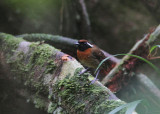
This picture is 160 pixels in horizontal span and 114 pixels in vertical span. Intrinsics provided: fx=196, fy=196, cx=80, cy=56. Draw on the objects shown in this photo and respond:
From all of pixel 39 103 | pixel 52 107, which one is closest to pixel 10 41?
pixel 39 103

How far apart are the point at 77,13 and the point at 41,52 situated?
3.20 metres

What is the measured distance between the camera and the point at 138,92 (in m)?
3.71

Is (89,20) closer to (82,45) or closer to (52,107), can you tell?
(82,45)

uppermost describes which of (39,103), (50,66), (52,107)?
(50,66)

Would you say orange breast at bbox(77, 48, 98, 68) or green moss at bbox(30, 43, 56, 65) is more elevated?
green moss at bbox(30, 43, 56, 65)

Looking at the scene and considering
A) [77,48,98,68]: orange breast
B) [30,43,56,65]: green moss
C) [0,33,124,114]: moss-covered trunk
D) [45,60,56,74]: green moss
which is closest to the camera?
[0,33,124,114]: moss-covered trunk

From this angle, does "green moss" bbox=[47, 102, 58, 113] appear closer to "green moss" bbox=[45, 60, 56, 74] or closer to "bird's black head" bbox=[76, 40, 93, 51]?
"green moss" bbox=[45, 60, 56, 74]

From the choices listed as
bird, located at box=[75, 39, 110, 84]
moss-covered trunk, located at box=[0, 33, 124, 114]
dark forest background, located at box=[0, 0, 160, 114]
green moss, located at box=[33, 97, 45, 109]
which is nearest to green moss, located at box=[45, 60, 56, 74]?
moss-covered trunk, located at box=[0, 33, 124, 114]

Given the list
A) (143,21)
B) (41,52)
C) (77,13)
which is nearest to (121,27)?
(143,21)

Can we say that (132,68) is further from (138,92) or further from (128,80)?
(138,92)

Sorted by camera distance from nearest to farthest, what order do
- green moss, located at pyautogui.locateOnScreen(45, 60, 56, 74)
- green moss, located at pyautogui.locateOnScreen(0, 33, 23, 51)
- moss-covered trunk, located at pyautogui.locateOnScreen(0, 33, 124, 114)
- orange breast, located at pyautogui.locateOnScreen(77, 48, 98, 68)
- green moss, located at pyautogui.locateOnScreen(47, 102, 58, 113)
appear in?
moss-covered trunk, located at pyautogui.locateOnScreen(0, 33, 124, 114) → green moss, located at pyautogui.locateOnScreen(47, 102, 58, 113) → green moss, located at pyautogui.locateOnScreen(45, 60, 56, 74) → green moss, located at pyautogui.locateOnScreen(0, 33, 23, 51) → orange breast, located at pyautogui.locateOnScreen(77, 48, 98, 68)

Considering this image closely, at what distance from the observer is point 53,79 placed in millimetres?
2236

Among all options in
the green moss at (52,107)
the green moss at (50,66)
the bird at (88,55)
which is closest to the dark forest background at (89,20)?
the bird at (88,55)

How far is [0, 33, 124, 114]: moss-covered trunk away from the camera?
1.77 meters
